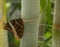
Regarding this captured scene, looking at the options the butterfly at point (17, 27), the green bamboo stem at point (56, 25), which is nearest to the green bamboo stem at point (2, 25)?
the butterfly at point (17, 27)

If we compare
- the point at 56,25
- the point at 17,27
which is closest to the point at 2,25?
the point at 17,27

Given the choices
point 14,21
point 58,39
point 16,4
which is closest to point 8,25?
point 14,21

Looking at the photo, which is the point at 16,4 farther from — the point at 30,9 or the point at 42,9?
the point at 30,9

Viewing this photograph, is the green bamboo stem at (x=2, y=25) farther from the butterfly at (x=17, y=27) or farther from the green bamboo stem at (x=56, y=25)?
the green bamboo stem at (x=56, y=25)

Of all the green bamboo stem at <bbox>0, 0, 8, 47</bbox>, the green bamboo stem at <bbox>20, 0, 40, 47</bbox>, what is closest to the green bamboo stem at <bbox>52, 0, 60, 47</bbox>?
the green bamboo stem at <bbox>20, 0, 40, 47</bbox>

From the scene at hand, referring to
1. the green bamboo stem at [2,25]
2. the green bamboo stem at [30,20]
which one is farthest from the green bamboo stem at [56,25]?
the green bamboo stem at [2,25]

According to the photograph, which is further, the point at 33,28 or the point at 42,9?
the point at 42,9

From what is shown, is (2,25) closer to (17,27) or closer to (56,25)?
(17,27)

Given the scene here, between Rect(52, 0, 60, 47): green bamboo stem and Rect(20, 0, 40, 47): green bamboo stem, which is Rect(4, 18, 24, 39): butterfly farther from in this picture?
Rect(52, 0, 60, 47): green bamboo stem
